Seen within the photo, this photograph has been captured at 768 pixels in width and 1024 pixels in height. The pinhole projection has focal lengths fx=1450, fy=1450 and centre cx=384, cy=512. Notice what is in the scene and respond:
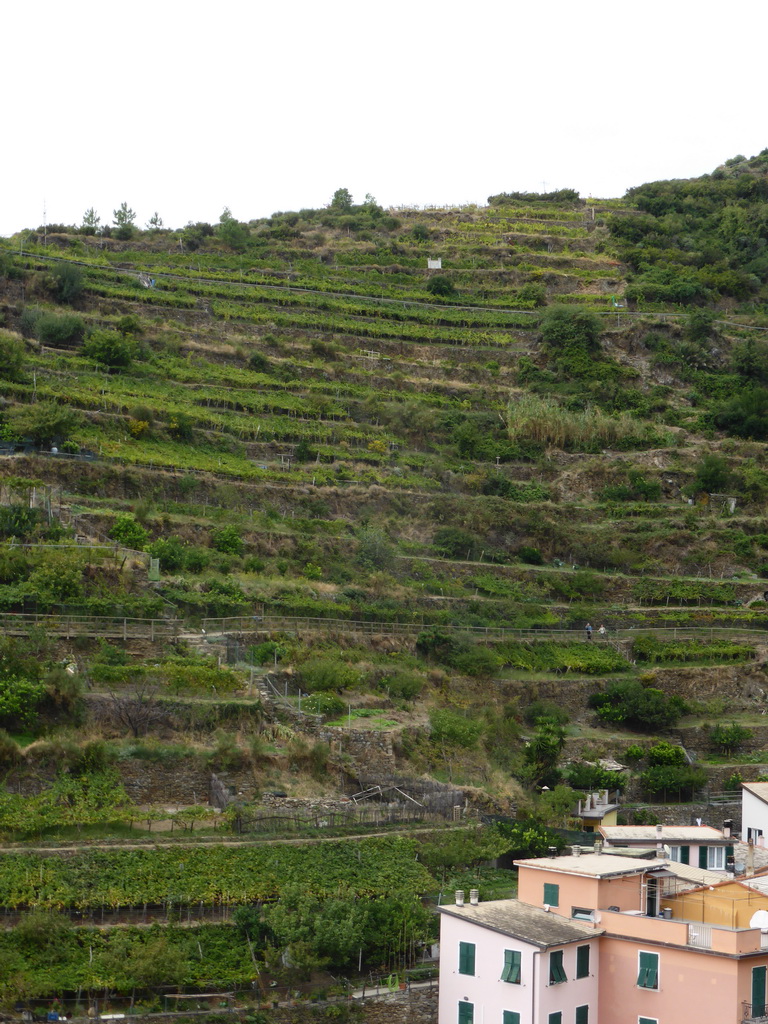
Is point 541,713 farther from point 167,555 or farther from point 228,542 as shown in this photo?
point 167,555

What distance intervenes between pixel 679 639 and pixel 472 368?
20.6 metres

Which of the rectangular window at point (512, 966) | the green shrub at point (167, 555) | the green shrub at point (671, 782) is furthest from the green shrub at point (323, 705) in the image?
the rectangular window at point (512, 966)

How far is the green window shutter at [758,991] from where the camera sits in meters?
29.2

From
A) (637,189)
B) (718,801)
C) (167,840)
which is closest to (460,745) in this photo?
(718,801)

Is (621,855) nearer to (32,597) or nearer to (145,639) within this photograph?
(145,639)

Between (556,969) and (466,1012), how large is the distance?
2.35m

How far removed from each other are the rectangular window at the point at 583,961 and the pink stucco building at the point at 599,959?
21mm

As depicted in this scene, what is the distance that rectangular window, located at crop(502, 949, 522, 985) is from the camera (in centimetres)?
2978

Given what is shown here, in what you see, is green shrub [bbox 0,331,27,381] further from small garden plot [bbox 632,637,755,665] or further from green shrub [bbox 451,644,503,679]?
small garden plot [bbox 632,637,755,665]

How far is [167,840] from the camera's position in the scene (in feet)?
111

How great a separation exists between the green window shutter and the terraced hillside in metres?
7.77

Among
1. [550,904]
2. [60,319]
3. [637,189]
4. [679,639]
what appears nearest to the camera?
[550,904]

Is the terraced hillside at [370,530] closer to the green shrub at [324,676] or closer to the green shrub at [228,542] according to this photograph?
the green shrub at [324,676]

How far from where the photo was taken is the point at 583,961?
30.5 meters
